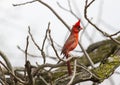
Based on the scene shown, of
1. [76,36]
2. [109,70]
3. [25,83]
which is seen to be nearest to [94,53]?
[109,70]

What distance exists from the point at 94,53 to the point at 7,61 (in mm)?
1118

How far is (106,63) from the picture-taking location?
9.74 ft

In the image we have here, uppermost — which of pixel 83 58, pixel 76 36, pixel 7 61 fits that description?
pixel 76 36

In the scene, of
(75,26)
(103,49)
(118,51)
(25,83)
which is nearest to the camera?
(25,83)

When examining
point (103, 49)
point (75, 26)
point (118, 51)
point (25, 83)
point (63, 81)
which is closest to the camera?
point (25, 83)

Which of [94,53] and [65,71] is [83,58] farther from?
[65,71]

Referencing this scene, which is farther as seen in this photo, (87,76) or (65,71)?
(65,71)

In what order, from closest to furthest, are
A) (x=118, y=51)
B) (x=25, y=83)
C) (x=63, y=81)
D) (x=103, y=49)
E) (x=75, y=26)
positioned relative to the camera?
(x=25, y=83) < (x=75, y=26) < (x=63, y=81) < (x=118, y=51) < (x=103, y=49)

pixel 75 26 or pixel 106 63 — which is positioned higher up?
pixel 75 26

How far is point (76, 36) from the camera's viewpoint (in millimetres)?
2484

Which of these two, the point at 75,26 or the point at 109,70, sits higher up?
the point at 75,26

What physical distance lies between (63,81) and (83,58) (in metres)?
0.74

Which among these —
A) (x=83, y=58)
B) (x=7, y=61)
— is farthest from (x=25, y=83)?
(x=83, y=58)

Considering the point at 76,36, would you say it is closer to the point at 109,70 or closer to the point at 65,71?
the point at 109,70
